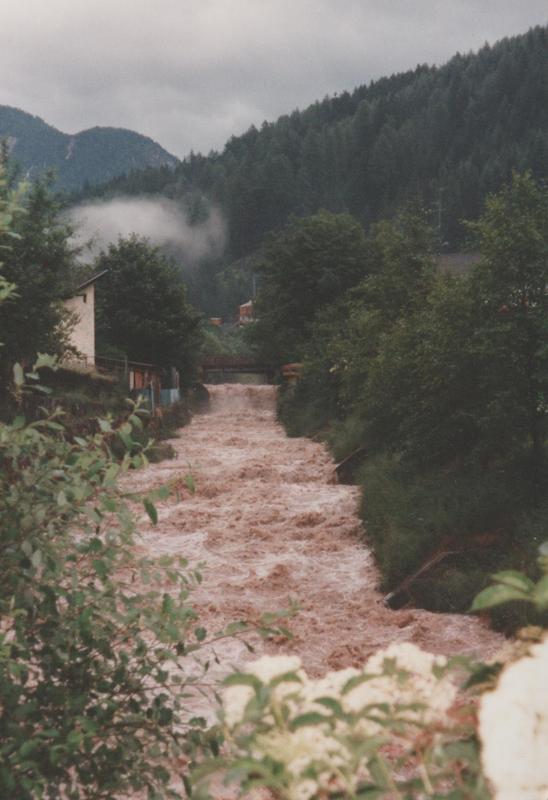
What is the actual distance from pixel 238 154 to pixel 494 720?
566ft

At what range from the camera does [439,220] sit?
349 ft

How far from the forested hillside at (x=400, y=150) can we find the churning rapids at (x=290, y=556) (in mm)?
97178

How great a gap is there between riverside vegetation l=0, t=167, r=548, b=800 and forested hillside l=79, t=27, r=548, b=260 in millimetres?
111572

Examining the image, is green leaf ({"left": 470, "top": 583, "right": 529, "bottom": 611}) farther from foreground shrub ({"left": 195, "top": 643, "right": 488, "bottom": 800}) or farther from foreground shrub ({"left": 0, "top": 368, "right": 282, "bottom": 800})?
foreground shrub ({"left": 0, "top": 368, "right": 282, "bottom": 800})

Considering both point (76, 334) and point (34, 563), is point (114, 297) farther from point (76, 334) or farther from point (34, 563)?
point (34, 563)

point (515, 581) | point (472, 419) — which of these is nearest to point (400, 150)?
point (472, 419)

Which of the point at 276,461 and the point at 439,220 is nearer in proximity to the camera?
the point at 276,461

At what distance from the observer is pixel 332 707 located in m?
1.45

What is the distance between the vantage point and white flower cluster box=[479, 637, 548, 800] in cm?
115

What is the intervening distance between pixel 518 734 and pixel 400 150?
139782 millimetres

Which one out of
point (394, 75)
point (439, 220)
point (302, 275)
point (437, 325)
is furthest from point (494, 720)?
point (394, 75)

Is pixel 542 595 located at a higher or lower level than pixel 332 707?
higher

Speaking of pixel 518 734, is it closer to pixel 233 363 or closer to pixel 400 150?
pixel 233 363

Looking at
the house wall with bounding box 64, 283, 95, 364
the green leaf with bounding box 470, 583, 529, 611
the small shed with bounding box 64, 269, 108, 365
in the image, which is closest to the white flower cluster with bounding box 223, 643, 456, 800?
the green leaf with bounding box 470, 583, 529, 611
